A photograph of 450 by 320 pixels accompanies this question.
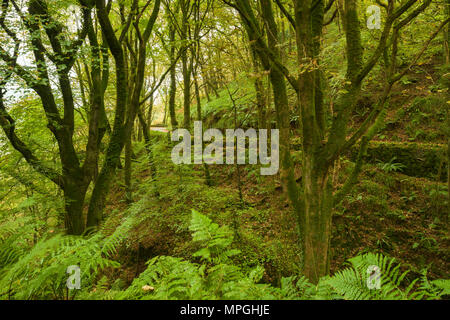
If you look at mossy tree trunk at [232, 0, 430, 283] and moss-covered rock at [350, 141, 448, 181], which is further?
moss-covered rock at [350, 141, 448, 181]

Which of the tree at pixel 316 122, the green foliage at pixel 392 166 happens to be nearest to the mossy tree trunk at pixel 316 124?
the tree at pixel 316 122

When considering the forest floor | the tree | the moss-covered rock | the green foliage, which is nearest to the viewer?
the tree

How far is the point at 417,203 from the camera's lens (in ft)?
18.5

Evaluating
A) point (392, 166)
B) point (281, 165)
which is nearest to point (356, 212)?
point (392, 166)

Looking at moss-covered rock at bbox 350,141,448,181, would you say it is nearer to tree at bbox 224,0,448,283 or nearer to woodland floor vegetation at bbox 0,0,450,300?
woodland floor vegetation at bbox 0,0,450,300

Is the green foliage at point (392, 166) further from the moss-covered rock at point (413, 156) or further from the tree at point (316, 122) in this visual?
the tree at point (316, 122)

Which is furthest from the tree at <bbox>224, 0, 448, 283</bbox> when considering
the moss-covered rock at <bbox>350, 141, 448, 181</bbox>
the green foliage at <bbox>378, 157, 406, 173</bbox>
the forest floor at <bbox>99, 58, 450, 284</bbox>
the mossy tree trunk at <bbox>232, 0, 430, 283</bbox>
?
the moss-covered rock at <bbox>350, 141, 448, 181</bbox>

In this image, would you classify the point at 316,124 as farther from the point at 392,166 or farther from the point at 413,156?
the point at 413,156

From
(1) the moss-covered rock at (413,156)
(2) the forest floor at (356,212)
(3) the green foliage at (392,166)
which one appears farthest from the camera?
(3) the green foliage at (392,166)
